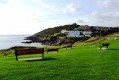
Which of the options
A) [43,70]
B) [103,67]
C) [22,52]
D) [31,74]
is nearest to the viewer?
[31,74]

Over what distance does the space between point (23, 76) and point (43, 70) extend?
1.71 metres

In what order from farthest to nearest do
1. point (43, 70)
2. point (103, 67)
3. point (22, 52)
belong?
point (22, 52) → point (103, 67) → point (43, 70)

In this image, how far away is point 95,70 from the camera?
13.5 m

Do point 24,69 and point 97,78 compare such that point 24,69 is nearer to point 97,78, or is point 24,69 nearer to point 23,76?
point 23,76

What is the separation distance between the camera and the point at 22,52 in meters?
19.5

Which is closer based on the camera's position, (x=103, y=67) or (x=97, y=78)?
(x=97, y=78)

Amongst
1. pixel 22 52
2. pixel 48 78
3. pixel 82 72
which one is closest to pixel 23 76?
pixel 48 78

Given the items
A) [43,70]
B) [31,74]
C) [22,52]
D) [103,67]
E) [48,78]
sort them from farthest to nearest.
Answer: [22,52] < [103,67] < [43,70] < [31,74] < [48,78]

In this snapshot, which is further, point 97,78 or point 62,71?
point 62,71

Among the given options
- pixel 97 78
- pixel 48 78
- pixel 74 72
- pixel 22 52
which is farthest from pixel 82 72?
pixel 22 52

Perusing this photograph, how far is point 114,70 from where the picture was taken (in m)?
13.5

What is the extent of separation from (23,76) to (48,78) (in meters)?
1.44

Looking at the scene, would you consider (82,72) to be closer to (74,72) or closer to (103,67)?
(74,72)

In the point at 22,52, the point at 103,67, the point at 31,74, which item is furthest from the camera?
the point at 22,52
